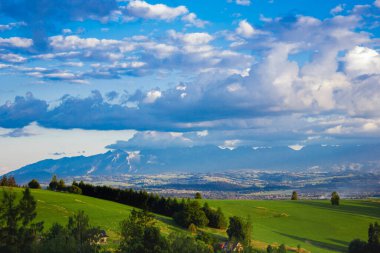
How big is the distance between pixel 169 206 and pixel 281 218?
30.6m

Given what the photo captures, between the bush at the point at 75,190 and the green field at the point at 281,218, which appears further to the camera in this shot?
the bush at the point at 75,190

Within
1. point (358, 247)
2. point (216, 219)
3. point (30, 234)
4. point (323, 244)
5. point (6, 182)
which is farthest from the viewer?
point (6, 182)

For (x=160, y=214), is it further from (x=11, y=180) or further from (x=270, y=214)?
(x=11, y=180)

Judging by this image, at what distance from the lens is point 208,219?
4126 inches

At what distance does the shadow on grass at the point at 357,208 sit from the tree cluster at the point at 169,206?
51671 mm

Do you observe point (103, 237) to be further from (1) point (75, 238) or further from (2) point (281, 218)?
(2) point (281, 218)

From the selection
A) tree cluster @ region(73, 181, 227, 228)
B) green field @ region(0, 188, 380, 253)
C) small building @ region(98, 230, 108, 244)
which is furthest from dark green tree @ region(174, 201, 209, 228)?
small building @ region(98, 230, 108, 244)

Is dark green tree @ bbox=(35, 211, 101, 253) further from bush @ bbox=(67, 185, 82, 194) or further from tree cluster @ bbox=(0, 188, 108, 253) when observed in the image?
bush @ bbox=(67, 185, 82, 194)

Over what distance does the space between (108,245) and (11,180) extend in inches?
3427

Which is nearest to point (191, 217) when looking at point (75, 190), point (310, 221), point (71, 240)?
point (310, 221)

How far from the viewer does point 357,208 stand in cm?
14862

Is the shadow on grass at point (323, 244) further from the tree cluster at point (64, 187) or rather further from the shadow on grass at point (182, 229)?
the tree cluster at point (64, 187)

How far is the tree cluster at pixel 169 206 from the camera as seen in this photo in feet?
330

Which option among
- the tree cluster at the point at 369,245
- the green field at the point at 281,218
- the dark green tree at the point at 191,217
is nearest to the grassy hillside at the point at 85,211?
the green field at the point at 281,218
